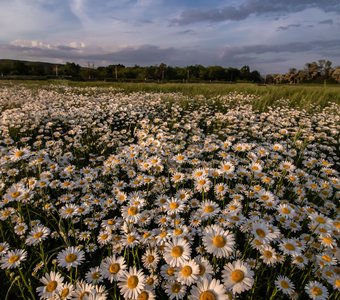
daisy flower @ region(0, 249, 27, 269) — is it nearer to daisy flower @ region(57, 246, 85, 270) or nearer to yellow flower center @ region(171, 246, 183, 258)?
daisy flower @ region(57, 246, 85, 270)

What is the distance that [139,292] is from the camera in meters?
1.26

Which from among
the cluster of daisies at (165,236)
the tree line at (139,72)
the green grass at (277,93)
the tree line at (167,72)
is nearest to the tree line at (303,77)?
the tree line at (167,72)

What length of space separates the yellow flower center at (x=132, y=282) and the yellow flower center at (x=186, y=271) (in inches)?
11.7

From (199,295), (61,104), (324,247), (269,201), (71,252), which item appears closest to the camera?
(199,295)

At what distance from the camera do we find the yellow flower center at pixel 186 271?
119 centimetres

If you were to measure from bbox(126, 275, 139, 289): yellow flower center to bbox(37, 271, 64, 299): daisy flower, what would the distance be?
38cm

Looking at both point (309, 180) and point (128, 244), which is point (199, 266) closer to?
point (128, 244)

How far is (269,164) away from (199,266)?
2.40 metres

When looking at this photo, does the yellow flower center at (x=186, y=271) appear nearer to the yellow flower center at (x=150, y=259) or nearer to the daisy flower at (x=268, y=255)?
the yellow flower center at (x=150, y=259)

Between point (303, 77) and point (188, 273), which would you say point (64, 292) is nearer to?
point (188, 273)

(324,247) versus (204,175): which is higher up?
(204,175)

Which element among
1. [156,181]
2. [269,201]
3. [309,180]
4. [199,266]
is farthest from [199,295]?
[309,180]

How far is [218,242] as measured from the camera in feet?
4.29

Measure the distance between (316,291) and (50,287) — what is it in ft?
5.48
